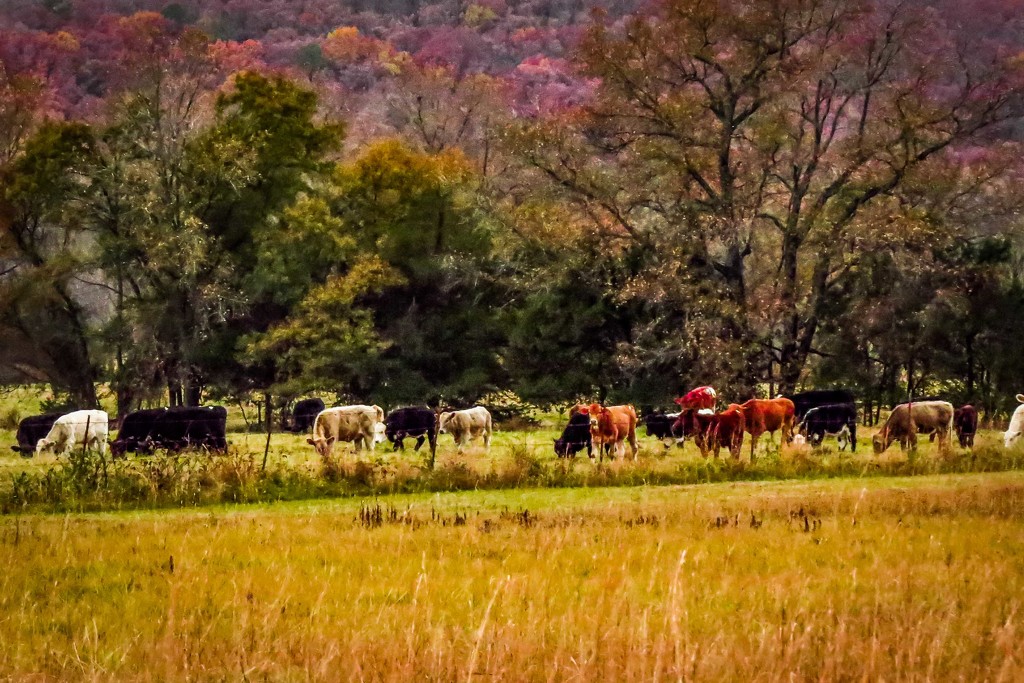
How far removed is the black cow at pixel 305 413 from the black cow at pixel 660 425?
41.4 ft

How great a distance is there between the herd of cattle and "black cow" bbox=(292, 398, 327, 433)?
348 inches

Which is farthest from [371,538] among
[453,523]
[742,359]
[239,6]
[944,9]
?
[239,6]

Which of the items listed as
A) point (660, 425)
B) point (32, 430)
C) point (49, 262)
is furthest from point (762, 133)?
point (49, 262)

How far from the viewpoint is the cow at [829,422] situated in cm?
2633

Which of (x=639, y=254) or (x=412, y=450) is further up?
(x=639, y=254)

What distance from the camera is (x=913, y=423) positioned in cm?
2412

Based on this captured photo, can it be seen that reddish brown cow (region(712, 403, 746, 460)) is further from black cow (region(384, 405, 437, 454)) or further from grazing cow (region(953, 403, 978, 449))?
black cow (region(384, 405, 437, 454))

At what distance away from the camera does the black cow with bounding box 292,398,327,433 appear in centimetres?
3816

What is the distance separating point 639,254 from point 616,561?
28011 millimetres

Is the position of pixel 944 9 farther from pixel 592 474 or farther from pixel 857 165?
pixel 592 474

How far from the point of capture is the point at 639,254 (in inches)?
1458

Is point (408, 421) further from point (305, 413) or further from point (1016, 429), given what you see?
point (1016, 429)

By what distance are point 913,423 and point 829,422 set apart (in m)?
3.55

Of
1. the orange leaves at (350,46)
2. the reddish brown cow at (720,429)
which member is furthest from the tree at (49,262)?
the orange leaves at (350,46)
